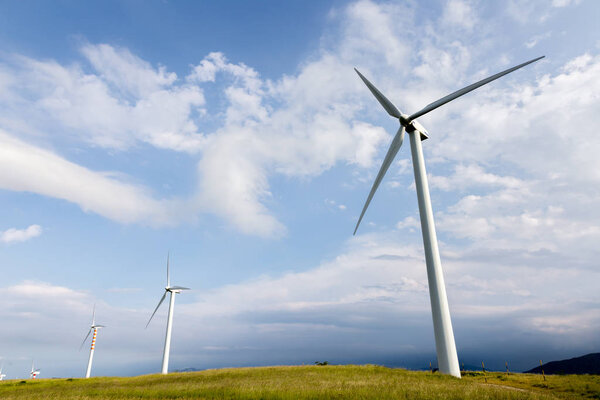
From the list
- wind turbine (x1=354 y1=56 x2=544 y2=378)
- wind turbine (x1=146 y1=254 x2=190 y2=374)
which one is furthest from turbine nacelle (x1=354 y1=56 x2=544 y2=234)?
wind turbine (x1=146 y1=254 x2=190 y2=374)

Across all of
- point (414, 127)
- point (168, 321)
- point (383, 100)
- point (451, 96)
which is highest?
point (383, 100)

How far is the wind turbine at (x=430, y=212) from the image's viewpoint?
85.6 feet

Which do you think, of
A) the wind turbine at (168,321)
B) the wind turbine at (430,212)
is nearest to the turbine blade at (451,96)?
the wind turbine at (430,212)

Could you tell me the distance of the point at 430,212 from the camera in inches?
1173

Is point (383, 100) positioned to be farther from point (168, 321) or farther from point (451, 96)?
point (168, 321)

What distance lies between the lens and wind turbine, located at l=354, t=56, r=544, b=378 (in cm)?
2608

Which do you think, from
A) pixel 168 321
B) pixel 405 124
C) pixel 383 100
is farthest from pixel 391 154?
pixel 168 321

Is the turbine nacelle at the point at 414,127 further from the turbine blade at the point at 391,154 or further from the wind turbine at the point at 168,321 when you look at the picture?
the wind turbine at the point at 168,321

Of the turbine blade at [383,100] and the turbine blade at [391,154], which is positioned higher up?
the turbine blade at [383,100]

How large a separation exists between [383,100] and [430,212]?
49.6 ft

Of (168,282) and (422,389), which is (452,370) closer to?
(422,389)

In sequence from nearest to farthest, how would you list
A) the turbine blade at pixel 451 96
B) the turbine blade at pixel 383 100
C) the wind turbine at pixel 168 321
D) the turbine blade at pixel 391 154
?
the turbine blade at pixel 451 96
the turbine blade at pixel 391 154
the turbine blade at pixel 383 100
the wind turbine at pixel 168 321

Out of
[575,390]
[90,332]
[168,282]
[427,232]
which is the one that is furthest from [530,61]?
[90,332]

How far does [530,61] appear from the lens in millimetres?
29281
